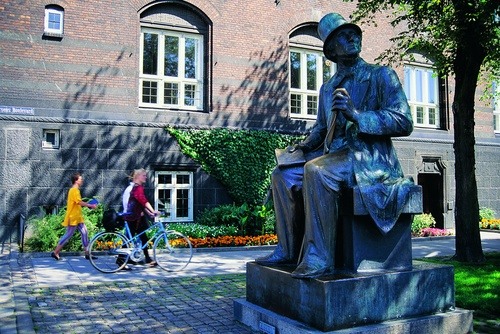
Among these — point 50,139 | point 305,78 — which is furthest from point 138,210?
point 305,78

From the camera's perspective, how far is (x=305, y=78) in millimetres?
18750

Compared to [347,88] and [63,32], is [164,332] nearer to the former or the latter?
[347,88]

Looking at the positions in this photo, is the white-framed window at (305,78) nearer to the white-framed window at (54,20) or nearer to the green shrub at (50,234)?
the white-framed window at (54,20)

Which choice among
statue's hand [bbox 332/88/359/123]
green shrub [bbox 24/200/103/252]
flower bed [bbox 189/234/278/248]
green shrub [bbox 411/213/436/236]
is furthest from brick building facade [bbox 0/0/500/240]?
statue's hand [bbox 332/88/359/123]

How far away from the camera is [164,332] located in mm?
5082

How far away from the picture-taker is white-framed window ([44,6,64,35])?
47.4 feet

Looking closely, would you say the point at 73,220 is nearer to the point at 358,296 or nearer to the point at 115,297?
the point at 115,297

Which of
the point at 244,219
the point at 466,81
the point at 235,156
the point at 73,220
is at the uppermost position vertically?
the point at 466,81

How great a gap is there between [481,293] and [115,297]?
5093 mm

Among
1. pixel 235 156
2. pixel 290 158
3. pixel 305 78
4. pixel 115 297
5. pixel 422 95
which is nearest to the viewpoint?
pixel 290 158

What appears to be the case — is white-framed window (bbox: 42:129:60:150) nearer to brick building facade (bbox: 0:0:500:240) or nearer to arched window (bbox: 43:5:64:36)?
brick building facade (bbox: 0:0:500:240)

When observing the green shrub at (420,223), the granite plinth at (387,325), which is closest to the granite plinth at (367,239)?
the granite plinth at (387,325)

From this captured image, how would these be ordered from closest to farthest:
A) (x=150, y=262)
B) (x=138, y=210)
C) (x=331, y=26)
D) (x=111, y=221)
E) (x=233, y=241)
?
(x=331, y=26), (x=111, y=221), (x=138, y=210), (x=150, y=262), (x=233, y=241)

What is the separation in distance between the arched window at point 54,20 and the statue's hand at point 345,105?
12.2 m
